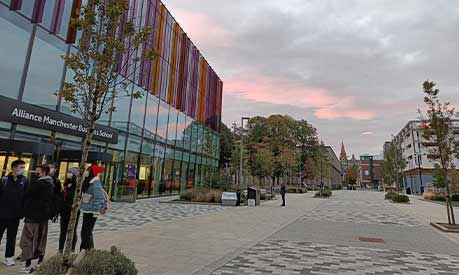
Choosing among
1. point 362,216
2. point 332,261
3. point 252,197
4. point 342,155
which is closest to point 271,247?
point 332,261

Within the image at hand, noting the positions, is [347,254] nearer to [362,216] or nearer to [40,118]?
[362,216]

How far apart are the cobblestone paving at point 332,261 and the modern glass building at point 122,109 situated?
4.62 m

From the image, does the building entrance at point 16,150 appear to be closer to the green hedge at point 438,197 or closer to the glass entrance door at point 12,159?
the glass entrance door at point 12,159

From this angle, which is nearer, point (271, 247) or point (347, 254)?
point (347, 254)

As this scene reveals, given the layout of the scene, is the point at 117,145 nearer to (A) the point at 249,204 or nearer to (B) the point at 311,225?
(A) the point at 249,204

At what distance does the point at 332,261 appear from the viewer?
6820 mm

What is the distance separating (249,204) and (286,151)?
3399 cm

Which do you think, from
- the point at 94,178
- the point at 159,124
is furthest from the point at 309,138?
the point at 94,178

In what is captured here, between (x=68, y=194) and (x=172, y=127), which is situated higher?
(x=172, y=127)

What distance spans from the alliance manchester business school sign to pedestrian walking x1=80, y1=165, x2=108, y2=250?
31.4ft

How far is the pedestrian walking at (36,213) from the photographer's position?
5.48m

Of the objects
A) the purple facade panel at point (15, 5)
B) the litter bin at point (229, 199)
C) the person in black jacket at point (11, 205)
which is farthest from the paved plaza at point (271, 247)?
the purple facade panel at point (15, 5)

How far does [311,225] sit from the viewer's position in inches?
511

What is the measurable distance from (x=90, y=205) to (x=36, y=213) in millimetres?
1016
